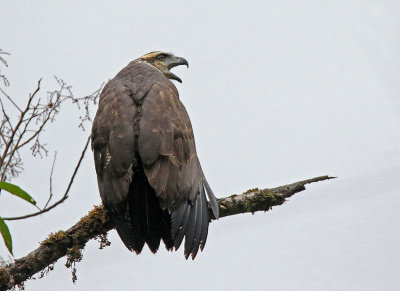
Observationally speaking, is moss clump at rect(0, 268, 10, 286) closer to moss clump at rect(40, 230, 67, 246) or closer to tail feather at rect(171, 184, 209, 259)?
moss clump at rect(40, 230, 67, 246)

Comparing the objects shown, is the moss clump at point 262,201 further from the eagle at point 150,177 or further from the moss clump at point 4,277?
the moss clump at point 4,277

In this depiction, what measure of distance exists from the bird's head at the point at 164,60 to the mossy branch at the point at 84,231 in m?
2.12

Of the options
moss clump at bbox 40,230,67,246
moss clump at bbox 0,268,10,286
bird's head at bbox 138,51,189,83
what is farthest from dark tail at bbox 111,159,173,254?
bird's head at bbox 138,51,189,83

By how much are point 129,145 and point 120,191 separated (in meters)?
0.30

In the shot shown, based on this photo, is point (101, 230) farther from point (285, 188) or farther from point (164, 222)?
point (285, 188)

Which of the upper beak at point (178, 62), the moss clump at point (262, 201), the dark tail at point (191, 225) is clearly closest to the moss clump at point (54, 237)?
the dark tail at point (191, 225)

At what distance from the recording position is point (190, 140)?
14.6 feet

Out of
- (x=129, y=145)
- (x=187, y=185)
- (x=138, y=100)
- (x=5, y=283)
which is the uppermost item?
(x=138, y=100)

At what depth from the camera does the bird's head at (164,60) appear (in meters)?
6.12

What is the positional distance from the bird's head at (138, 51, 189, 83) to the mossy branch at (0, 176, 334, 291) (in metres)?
2.12

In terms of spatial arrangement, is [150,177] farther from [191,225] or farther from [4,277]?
[4,277]

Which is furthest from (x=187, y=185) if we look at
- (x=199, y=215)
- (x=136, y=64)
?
(x=136, y=64)

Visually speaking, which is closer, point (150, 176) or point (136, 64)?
point (150, 176)

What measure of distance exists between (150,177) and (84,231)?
0.56 metres
